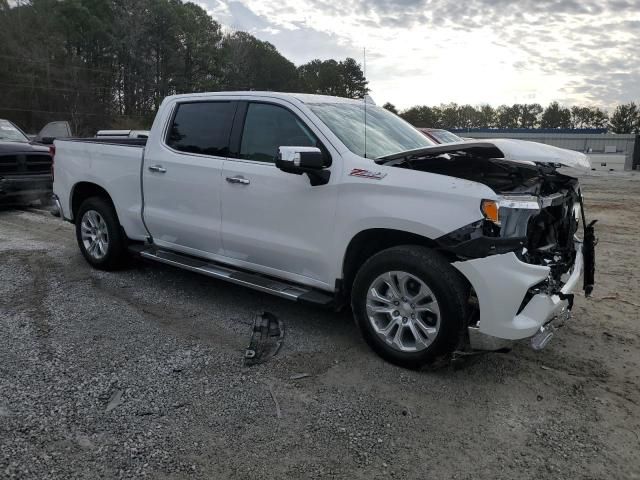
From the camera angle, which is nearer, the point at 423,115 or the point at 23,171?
the point at 23,171

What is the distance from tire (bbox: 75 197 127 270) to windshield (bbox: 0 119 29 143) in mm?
6181

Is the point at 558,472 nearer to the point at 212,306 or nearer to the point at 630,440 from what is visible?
the point at 630,440

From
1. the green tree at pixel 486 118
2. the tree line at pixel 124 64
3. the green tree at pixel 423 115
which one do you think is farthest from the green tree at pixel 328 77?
the green tree at pixel 486 118

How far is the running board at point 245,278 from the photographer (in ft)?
13.8

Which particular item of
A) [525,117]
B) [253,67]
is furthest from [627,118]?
[253,67]

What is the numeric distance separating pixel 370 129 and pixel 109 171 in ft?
9.86

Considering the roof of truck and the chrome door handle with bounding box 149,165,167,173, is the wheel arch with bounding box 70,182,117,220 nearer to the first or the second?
the chrome door handle with bounding box 149,165,167,173

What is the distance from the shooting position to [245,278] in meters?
4.61

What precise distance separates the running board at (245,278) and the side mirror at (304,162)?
0.90 metres

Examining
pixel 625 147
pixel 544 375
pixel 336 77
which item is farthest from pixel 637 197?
pixel 336 77

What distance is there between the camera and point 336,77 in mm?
61625

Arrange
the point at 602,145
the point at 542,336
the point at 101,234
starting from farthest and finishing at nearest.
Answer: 1. the point at 602,145
2. the point at 101,234
3. the point at 542,336

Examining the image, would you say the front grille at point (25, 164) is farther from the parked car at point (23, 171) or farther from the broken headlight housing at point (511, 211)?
the broken headlight housing at point (511, 211)

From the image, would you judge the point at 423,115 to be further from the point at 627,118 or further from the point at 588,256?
the point at 588,256
